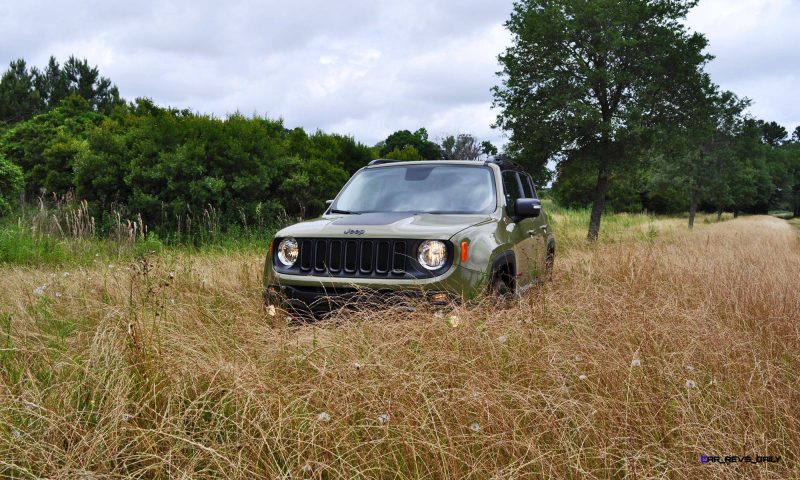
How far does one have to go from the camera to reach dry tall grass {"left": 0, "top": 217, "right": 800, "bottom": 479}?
2.34m

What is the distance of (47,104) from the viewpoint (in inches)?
2020

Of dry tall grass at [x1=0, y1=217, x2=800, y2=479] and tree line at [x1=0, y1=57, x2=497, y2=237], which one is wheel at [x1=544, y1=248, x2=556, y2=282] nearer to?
dry tall grass at [x1=0, y1=217, x2=800, y2=479]

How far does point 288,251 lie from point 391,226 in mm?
947

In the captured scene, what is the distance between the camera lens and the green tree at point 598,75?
1598 centimetres

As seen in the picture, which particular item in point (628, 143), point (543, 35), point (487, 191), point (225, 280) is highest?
point (543, 35)

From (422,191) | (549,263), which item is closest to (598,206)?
(549,263)

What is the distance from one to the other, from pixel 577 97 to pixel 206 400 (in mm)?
15981

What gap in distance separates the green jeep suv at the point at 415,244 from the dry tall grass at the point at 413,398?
350 mm

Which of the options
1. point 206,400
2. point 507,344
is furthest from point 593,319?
point 206,400

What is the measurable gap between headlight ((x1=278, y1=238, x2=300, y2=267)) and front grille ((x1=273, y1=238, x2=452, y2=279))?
0.08 metres

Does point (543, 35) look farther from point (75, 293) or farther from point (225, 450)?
point (225, 450)

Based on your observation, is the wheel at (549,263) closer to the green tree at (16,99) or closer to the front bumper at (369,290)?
the front bumper at (369,290)

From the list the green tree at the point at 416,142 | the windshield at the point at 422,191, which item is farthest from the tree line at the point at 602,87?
the green tree at the point at 416,142

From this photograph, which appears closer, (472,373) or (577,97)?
(472,373)
